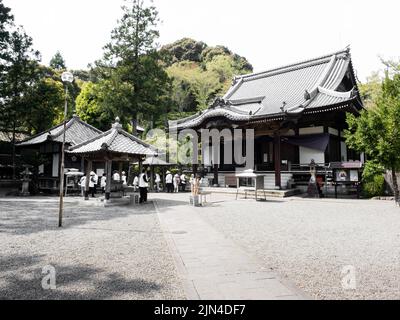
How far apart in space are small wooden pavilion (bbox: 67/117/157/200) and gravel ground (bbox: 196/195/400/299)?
543cm

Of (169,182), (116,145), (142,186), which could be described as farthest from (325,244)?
(169,182)

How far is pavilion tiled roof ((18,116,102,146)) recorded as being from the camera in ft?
70.4

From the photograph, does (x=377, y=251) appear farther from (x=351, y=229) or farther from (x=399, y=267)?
(x=351, y=229)

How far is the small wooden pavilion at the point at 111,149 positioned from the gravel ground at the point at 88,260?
15.5 ft

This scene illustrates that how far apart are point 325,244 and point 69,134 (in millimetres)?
22009

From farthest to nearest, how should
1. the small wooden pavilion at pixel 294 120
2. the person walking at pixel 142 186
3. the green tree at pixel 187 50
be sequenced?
the green tree at pixel 187 50 → the small wooden pavilion at pixel 294 120 → the person walking at pixel 142 186

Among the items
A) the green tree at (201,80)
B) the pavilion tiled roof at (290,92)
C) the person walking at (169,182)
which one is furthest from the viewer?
the green tree at (201,80)

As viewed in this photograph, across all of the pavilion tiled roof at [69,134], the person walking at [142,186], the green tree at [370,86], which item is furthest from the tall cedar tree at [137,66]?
the green tree at [370,86]

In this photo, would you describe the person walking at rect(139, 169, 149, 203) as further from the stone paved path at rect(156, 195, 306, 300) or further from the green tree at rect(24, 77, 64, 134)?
the green tree at rect(24, 77, 64, 134)

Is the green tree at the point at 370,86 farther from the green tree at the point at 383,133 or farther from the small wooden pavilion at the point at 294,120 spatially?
the green tree at the point at 383,133

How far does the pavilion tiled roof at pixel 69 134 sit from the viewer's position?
70.4ft

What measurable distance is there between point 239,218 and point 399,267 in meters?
5.63
